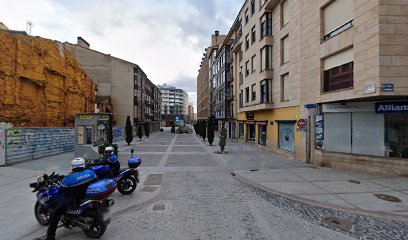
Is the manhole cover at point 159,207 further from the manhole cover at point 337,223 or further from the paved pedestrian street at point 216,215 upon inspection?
the manhole cover at point 337,223

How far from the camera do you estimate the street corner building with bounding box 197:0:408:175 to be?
959cm

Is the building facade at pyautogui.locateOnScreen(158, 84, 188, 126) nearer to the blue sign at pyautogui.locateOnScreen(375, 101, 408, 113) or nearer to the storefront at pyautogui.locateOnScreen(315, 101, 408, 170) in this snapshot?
the storefront at pyautogui.locateOnScreen(315, 101, 408, 170)

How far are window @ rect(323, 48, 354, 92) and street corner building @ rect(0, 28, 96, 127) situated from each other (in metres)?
25.8

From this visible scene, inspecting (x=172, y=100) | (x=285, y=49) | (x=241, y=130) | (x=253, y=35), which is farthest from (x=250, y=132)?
(x=172, y=100)

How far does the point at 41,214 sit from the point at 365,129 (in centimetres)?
1340

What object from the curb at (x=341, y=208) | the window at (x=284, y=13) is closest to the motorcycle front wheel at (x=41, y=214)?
→ the curb at (x=341, y=208)

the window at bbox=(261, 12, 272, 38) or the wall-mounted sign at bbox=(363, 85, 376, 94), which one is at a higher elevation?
the window at bbox=(261, 12, 272, 38)

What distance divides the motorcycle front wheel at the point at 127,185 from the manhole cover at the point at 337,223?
5.88 m

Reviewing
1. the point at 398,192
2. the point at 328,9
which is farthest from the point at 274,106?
the point at 398,192

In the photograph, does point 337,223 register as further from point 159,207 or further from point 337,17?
point 337,17

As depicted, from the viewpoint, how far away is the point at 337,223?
562cm

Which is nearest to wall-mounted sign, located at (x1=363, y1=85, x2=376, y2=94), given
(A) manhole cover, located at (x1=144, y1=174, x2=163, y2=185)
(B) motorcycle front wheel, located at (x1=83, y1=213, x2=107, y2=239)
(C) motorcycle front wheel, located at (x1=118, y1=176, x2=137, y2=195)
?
(A) manhole cover, located at (x1=144, y1=174, x2=163, y2=185)

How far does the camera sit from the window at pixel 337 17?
11273 mm

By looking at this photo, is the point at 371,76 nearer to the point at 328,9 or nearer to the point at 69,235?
the point at 328,9
